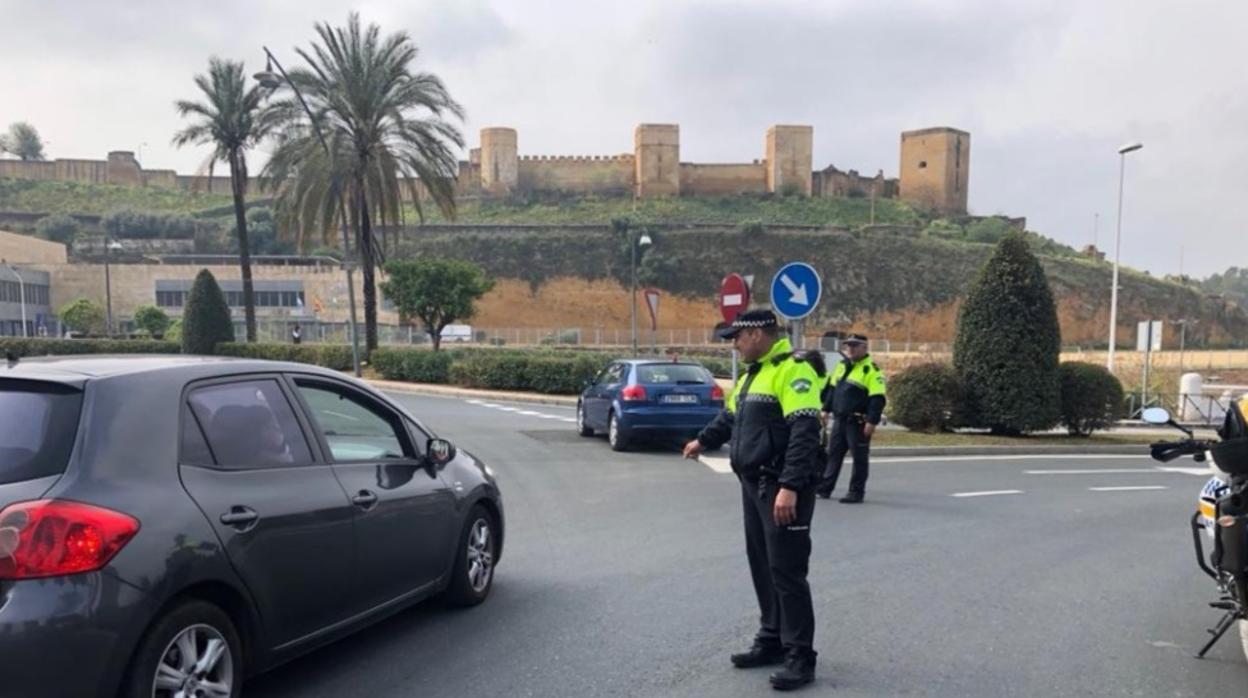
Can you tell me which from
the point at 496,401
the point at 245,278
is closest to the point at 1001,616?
the point at 496,401

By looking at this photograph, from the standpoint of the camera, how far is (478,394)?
25.2 m

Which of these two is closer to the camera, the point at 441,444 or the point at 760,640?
the point at 760,640

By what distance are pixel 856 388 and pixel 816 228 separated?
271ft

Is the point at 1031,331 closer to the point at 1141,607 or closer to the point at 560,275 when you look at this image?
the point at 1141,607

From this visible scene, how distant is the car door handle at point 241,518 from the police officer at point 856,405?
640 centimetres

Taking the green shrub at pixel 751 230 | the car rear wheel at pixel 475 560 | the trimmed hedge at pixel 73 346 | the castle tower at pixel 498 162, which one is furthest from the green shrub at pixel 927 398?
the castle tower at pixel 498 162

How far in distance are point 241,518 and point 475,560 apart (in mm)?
2056

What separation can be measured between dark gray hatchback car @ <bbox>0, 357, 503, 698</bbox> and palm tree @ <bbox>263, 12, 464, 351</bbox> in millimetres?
26173

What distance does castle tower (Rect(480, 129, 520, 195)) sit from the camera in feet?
340

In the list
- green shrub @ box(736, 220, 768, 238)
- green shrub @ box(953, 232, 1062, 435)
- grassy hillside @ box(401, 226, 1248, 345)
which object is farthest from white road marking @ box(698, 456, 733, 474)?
green shrub @ box(736, 220, 768, 238)

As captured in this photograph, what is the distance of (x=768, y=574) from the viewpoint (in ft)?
15.2

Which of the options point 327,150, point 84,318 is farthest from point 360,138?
point 84,318

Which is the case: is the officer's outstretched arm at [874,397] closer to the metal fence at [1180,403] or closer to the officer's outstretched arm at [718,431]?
the officer's outstretched arm at [718,431]

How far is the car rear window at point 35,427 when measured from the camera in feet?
10.5
